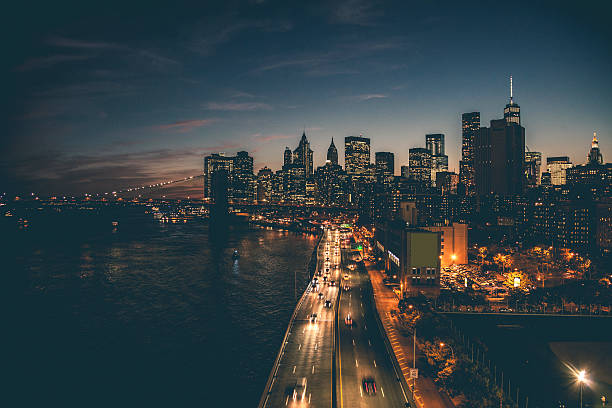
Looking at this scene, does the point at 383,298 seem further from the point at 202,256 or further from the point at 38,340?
the point at 202,256

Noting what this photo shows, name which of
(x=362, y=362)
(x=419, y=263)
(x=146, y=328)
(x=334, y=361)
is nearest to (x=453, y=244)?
(x=419, y=263)

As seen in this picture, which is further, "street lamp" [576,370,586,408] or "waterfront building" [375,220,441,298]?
"waterfront building" [375,220,441,298]

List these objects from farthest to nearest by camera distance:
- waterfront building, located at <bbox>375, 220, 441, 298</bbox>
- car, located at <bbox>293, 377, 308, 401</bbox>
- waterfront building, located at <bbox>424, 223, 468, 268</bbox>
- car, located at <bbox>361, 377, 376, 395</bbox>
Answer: waterfront building, located at <bbox>424, 223, 468, 268</bbox> → waterfront building, located at <bbox>375, 220, 441, 298</bbox> → car, located at <bbox>361, 377, 376, 395</bbox> → car, located at <bbox>293, 377, 308, 401</bbox>

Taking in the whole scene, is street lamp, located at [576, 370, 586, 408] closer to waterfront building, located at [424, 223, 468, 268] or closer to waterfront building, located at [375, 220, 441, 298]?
waterfront building, located at [375, 220, 441, 298]

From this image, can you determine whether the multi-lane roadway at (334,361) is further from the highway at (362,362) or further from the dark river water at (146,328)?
the dark river water at (146,328)

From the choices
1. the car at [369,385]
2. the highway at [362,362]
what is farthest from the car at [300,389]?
the car at [369,385]

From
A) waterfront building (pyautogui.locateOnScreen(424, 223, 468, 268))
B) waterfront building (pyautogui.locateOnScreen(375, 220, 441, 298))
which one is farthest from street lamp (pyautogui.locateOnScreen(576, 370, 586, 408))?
waterfront building (pyautogui.locateOnScreen(424, 223, 468, 268))
